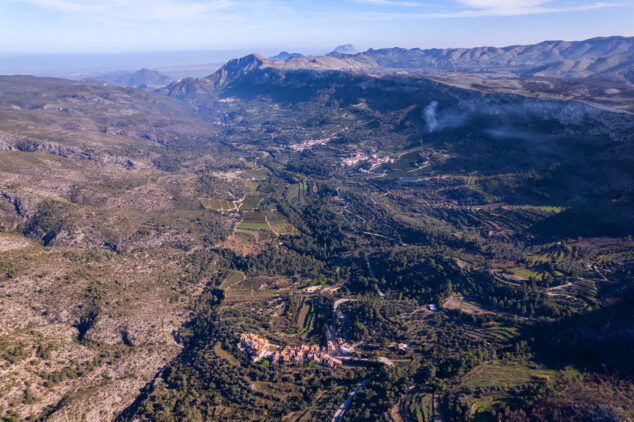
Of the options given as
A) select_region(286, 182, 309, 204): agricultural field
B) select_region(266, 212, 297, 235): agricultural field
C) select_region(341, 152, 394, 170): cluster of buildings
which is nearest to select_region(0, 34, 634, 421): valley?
select_region(266, 212, 297, 235): agricultural field

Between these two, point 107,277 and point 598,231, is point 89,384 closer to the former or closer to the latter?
point 107,277

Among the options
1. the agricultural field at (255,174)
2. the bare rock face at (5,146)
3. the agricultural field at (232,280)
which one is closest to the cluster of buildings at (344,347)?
the agricultural field at (232,280)

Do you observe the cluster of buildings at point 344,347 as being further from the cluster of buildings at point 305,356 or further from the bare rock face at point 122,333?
the bare rock face at point 122,333

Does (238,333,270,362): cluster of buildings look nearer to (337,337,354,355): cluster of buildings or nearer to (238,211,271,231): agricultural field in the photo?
(337,337,354,355): cluster of buildings

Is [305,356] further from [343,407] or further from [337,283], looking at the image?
[337,283]

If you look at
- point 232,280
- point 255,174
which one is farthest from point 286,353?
point 255,174

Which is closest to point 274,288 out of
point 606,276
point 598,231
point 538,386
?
point 538,386
